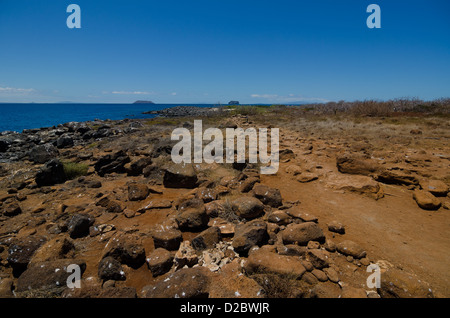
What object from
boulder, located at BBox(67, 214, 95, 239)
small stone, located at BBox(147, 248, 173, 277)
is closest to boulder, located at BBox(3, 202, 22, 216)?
boulder, located at BBox(67, 214, 95, 239)

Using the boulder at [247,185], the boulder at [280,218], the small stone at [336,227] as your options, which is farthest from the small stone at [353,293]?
the boulder at [247,185]

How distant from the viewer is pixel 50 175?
25.1 ft

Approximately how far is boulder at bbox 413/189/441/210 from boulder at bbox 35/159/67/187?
12.0m

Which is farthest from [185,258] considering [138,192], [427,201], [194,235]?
[427,201]

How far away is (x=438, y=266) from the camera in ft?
10.6

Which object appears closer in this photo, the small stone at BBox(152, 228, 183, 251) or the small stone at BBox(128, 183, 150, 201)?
the small stone at BBox(152, 228, 183, 251)

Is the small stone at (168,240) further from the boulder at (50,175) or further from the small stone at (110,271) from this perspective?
the boulder at (50,175)

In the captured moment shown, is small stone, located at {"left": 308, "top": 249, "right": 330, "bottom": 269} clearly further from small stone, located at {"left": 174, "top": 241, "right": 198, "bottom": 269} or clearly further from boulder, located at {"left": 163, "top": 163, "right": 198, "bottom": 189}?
boulder, located at {"left": 163, "top": 163, "right": 198, "bottom": 189}

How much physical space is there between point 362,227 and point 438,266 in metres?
1.24

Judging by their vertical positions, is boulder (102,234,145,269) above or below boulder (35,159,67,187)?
below

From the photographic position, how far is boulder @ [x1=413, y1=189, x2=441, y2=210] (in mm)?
4882

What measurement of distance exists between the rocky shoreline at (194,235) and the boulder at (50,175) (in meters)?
0.04

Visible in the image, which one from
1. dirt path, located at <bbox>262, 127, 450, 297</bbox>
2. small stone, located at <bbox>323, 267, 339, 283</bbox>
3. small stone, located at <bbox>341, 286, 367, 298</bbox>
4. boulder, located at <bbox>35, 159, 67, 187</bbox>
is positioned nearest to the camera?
small stone, located at <bbox>341, 286, 367, 298</bbox>
